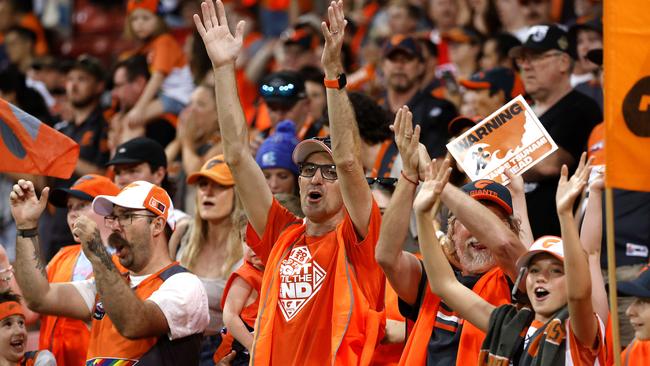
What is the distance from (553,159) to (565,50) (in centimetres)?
91

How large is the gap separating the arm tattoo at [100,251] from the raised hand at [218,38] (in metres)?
1.12

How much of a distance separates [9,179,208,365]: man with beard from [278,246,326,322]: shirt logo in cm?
75

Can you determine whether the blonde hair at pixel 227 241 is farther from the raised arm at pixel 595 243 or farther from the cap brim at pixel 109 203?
the raised arm at pixel 595 243

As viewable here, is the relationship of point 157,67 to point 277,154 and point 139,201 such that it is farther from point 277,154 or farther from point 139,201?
point 139,201

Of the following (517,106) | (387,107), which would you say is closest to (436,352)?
(517,106)

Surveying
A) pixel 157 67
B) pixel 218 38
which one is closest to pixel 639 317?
pixel 218 38

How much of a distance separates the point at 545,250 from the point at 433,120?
3.84 meters

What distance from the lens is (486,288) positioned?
610 centimetres

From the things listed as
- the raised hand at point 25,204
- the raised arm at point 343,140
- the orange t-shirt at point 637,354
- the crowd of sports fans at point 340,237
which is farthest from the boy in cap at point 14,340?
the orange t-shirt at point 637,354

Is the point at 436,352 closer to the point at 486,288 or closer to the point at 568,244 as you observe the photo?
the point at 486,288

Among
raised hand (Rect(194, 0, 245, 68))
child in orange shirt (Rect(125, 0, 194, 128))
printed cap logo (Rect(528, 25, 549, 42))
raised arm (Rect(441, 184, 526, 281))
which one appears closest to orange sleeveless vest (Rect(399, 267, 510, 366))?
raised arm (Rect(441, 184, 526, 281))

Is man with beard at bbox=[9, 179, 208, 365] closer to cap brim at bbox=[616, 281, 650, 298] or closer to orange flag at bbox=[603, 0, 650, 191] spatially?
cap brim at bbox=[616, 281, 650, 298]

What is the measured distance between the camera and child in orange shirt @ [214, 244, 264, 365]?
23.1ft

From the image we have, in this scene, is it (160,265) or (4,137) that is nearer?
(160,265)
